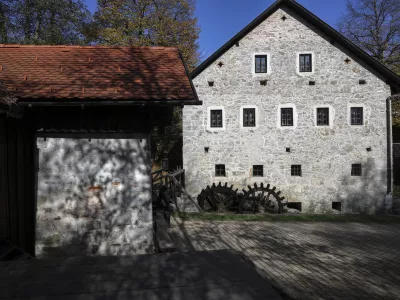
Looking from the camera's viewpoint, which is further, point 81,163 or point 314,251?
point 314,251

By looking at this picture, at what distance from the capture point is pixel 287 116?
49.2 feet

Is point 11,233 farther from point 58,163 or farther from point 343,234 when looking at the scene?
point 343,234

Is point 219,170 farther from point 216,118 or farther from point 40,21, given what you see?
point 40,21

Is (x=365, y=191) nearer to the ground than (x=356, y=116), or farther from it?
nearer to the ground

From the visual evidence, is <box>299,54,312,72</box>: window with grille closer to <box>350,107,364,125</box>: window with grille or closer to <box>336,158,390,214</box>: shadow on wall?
<box>350,107,364,125</box>: window with grille

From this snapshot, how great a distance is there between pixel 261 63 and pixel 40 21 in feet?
38.7

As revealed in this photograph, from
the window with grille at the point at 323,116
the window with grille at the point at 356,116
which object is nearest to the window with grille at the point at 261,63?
the window with grille at the point at 323,116

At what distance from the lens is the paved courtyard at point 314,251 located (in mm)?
4961

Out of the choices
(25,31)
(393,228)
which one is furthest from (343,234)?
(25,31)

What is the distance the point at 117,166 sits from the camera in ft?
17.7

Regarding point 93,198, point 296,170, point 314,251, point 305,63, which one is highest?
point 305,63

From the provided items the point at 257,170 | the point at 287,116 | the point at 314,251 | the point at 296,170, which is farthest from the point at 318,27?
the point at 314,251

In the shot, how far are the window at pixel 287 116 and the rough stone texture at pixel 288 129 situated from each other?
329 mm

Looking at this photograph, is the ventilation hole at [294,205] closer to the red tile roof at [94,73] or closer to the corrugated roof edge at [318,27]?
the corrugated roof edge at [318,27]
